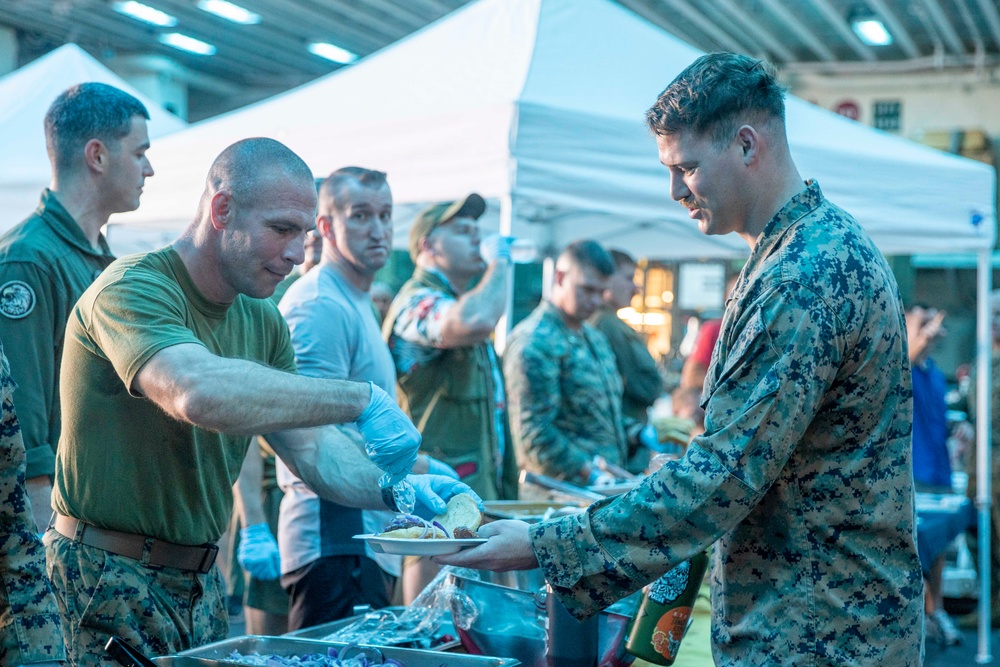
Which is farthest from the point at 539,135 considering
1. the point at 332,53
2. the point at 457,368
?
the point at 332,53

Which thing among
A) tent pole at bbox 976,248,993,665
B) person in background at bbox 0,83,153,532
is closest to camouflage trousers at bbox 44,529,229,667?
person in background at bbox 0,83,153,532

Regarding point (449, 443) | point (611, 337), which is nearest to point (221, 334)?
point (449, 443)

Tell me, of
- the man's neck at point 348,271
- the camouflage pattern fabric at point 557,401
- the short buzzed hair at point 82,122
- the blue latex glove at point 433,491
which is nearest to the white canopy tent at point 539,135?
the camouflage pattern fabric at point 557,401

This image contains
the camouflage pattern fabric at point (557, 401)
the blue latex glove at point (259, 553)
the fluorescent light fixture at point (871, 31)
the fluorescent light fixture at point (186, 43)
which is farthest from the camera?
the fluorescent light fixture at point (186, 43)

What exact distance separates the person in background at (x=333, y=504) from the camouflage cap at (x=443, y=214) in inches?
28.6

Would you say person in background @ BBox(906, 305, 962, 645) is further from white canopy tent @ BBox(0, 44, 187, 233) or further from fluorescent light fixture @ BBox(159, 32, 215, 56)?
fluorescent light fixture @ BBox(159, 32, 215, 56)

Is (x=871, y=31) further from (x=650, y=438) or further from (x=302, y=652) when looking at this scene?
(x=302, y=652)

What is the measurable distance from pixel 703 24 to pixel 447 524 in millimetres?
10740

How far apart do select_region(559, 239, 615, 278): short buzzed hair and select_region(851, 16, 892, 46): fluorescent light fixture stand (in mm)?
8334

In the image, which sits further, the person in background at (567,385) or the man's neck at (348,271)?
the person in background at (567,385)

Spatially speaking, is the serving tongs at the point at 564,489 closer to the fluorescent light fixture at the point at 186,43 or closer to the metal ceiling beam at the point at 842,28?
the metal ceiling beam at the point at 842,28

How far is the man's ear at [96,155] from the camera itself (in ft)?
9.18

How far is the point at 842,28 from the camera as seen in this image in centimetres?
1173

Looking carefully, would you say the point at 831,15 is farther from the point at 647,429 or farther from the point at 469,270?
the point at 469,270
